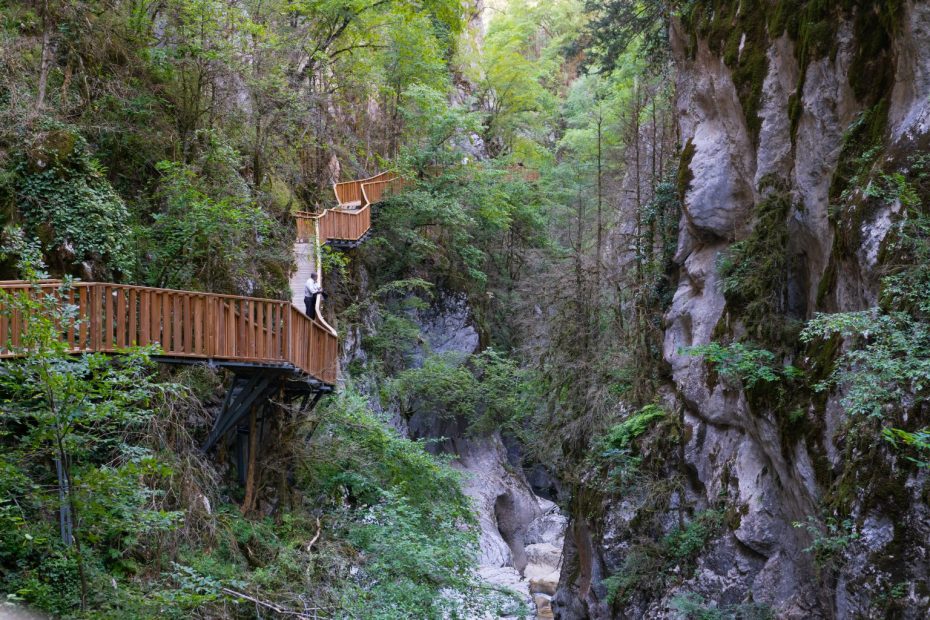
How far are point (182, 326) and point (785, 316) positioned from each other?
8.22 meters

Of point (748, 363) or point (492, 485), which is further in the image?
point (492, 485)

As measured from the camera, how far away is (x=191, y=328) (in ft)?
34.0

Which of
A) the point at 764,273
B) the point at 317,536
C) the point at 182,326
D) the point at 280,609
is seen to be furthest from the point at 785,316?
the point at 182,326

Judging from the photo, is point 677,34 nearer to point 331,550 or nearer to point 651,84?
point 651,84

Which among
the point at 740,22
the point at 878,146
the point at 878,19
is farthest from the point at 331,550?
the point at 740,22

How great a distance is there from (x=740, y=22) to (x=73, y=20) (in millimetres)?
11558

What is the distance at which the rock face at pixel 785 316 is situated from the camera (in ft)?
25.8

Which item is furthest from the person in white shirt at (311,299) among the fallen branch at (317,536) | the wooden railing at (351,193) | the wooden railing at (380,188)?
the wooden railing at (380,188)

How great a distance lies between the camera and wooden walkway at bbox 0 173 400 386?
9.27 m

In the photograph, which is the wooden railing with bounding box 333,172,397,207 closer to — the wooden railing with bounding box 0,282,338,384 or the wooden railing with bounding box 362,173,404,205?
the wooden railing with bounding box 362,173,404,205

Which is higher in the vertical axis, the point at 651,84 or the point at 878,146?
the point at 651,84

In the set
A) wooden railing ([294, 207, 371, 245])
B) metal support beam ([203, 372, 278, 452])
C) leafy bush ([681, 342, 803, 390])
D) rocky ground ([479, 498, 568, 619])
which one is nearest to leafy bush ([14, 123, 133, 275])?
metal support beam ([203, 372, 278, 452])

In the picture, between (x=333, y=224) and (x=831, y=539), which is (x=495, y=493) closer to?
(x=333, y=224)

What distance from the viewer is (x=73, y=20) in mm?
13742
